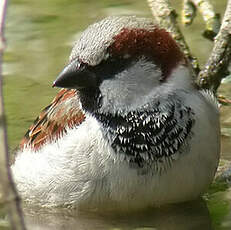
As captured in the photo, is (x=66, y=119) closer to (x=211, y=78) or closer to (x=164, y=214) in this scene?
(x=164, y=214)

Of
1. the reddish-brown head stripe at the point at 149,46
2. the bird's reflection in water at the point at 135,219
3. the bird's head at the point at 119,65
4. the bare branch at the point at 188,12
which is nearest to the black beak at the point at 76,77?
the bird's head at the point at 119,65

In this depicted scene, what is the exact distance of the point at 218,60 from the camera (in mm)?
5590

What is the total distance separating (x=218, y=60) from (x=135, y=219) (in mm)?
1606

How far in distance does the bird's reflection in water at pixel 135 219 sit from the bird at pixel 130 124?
0.19 meters

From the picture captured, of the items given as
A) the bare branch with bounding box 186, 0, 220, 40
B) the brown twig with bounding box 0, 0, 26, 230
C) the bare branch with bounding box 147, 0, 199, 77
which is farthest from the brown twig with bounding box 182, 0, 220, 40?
the brown twig with bounding box 0, 0, 26, 230

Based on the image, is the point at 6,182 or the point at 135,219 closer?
the point at 6,182

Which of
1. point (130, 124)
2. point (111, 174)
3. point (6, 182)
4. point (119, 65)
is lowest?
point (111, 174)

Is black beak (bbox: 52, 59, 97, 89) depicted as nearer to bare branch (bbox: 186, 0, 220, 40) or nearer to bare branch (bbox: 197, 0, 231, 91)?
bare branch (bbox: 197, 0, 231, 91)

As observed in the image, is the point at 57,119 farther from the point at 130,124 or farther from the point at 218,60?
the point at 218,60

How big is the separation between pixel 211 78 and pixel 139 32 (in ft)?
5.36

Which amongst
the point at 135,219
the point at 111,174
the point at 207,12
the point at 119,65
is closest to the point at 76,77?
the point at 119,65

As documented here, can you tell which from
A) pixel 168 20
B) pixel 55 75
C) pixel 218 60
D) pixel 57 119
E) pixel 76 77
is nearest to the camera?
pixel 76 77

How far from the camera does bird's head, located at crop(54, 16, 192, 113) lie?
13.2 feet

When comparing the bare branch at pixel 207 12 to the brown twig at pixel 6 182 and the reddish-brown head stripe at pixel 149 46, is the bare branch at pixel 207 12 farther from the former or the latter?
the brown twig at pixel 6 182
